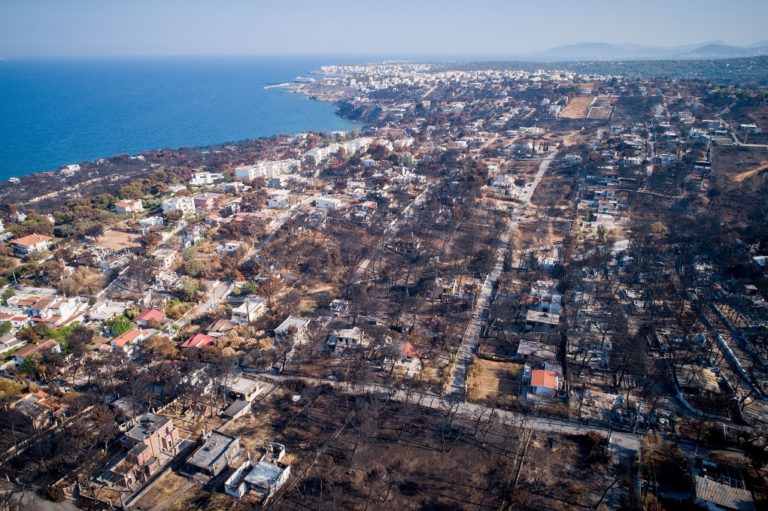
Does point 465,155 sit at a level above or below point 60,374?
above

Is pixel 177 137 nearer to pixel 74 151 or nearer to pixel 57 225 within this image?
pixel 74 151

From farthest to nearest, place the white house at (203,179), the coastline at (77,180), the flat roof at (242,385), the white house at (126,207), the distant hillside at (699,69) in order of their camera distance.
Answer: the distant hillside at (699,69) < the white house at (203,179) < the coastline at (77,180) < the white house at (126,207) < the flat roof at (242,385)

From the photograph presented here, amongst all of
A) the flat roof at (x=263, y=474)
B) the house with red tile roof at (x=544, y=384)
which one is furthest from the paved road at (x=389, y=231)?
the flat roof at (x=263, y=474)

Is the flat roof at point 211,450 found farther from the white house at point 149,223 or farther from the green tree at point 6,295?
the white house at point 149,223

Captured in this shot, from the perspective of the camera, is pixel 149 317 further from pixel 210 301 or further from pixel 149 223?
pixel 149 223

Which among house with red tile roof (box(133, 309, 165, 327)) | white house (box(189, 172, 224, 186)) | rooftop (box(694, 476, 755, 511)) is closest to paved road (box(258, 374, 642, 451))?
rooftop (box(694, 476, 755, 511))

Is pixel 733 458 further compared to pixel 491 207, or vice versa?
pixel 491 207

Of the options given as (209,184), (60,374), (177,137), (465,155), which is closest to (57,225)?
(209,184)

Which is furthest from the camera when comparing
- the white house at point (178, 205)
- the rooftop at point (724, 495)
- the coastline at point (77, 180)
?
the coastline at point (77, 180)
